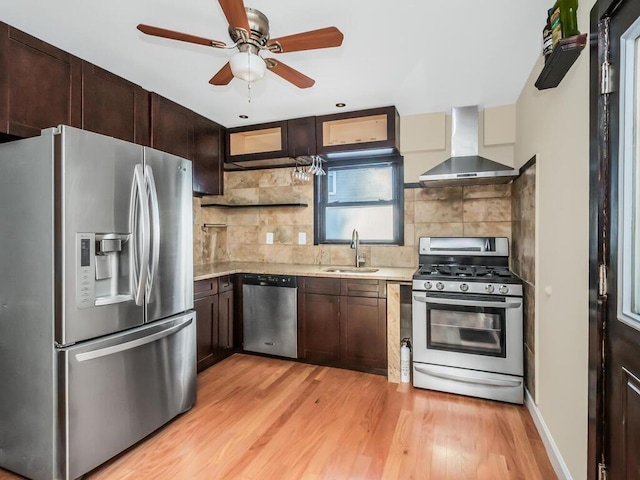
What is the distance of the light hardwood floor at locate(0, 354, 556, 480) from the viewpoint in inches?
71.5

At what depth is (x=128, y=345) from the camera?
192cm

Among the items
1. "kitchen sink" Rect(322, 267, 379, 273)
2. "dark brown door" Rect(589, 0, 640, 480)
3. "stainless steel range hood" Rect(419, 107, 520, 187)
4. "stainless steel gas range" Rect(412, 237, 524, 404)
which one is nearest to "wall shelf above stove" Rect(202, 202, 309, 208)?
"kitchen sink" Rect(322, 267, 379, 273)

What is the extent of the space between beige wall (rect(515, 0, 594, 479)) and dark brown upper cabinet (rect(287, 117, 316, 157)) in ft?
6.11

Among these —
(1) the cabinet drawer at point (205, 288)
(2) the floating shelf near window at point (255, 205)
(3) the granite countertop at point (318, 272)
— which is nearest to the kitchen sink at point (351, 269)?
(3) the granite countertop at point (318, 272)

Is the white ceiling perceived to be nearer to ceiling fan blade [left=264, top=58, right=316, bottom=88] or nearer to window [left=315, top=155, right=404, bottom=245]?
ceiling fan blade [left=264, top=58, right=316, bottom=88]

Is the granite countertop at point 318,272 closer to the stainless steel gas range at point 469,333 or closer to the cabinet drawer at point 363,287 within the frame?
the cabinet drawer at point 363,287

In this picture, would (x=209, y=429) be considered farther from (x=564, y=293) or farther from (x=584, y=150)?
(x=584, y=150)

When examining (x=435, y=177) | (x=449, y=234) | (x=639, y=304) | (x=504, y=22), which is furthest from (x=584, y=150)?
(x=449, y=234)

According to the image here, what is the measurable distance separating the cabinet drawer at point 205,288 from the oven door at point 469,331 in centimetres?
182

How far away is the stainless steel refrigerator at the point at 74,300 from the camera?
1.65 m

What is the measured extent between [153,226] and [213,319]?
54.3 inches

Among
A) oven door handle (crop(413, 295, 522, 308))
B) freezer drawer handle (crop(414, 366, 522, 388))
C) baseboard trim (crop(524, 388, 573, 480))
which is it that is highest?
oven door handle (crop(413, 295, 522, 308))

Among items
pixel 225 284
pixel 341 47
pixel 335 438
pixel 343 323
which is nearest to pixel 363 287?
pixel 343 323

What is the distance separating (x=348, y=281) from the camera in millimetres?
3064
